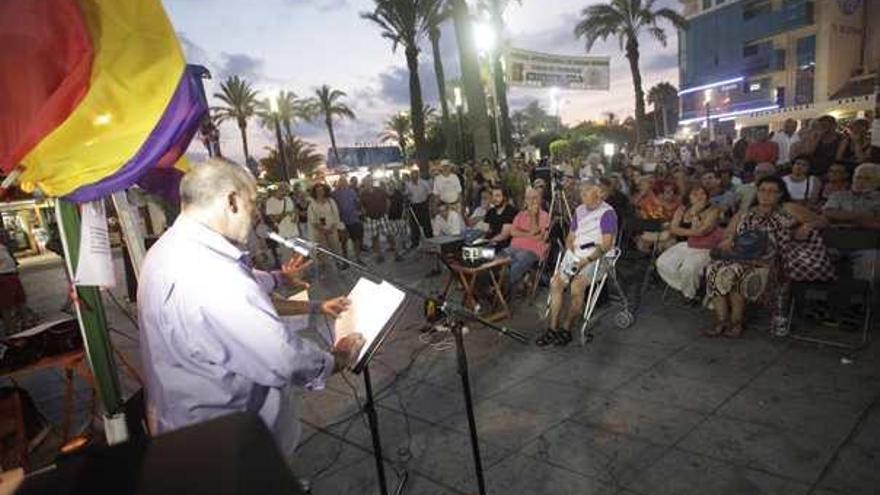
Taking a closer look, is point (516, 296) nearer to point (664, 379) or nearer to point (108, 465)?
point (664, 379)

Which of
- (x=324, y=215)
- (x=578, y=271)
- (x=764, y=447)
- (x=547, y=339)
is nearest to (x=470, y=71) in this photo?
(x=324, y=215)

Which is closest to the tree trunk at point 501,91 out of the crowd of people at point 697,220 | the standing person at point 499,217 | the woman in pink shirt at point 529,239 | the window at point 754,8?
the crowd of people at point 697,220

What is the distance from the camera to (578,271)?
18.6 ft

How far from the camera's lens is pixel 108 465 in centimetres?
84

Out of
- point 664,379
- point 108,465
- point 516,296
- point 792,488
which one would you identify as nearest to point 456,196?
point 516,296

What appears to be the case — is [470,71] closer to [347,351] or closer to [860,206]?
[860,206]

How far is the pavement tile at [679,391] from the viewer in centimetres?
389

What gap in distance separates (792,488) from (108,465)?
10.9 feet

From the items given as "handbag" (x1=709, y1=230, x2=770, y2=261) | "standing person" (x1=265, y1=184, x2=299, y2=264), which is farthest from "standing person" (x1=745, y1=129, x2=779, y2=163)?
"standing person" (x1=265, y1=184, x2=299, y2=264)

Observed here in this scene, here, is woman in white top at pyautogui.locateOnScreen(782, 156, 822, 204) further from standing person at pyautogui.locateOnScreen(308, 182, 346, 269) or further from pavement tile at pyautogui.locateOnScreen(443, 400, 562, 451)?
standing person at pyautogui.locateOnScreen(308, 182, 346, 269)

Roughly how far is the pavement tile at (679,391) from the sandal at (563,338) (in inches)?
41.0

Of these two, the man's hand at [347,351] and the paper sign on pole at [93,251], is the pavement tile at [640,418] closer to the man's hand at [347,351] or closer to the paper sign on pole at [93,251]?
the man's hand at [347,351]

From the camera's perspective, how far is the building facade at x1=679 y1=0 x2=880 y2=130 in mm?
34344

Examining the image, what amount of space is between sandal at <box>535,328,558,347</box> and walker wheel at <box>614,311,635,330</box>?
2.65ft
